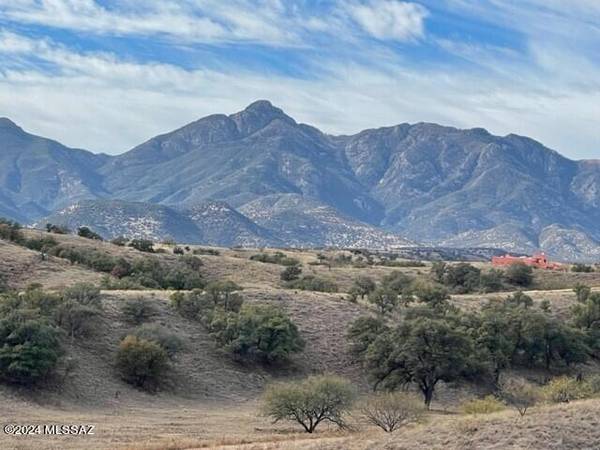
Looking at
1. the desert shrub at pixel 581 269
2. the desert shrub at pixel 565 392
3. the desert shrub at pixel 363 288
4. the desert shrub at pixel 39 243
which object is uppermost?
the desert shrub at pixel 581 269

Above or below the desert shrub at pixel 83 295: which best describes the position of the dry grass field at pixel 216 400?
below

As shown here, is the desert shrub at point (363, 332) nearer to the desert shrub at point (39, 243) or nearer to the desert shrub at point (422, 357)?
the desert shrub at point (422, 357)

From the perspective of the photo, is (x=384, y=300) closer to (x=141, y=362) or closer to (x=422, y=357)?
(x=422, y=357)

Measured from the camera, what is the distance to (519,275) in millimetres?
121938

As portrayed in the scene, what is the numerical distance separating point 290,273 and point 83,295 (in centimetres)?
4371

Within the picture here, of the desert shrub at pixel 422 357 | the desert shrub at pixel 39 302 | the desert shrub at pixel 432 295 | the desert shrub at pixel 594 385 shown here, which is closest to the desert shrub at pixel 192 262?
the desert shrub at pixel 432 295

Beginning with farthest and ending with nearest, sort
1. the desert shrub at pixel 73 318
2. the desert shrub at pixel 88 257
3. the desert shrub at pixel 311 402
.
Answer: the desert shrub at pixel 88 257 < the desert shrub at pixel 73 318 < the desert shrub at pixel 311 402

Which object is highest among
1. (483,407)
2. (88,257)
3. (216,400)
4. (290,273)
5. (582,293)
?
(582,293)

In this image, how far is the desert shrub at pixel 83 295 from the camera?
6319 centimetres

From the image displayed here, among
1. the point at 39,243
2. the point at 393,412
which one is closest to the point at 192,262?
the point at 39,243

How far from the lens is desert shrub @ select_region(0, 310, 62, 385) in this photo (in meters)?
51.2

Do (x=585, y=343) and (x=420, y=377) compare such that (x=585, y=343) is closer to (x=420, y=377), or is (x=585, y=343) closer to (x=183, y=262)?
(x=420, y=377)

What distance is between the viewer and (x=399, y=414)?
4172 centimetres

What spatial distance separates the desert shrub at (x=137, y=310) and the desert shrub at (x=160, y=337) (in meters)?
3.31
